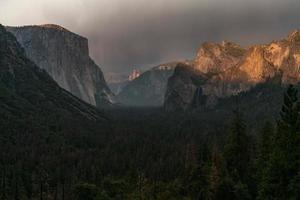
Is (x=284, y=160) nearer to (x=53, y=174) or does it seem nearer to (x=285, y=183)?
(x=285, y=183)

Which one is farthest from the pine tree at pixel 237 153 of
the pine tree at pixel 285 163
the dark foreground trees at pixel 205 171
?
the pine tree at pixel 285 163

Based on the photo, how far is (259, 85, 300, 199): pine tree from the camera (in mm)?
51562

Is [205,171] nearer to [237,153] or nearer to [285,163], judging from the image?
[237,153]

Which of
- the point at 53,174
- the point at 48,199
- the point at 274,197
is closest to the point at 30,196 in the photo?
the point at 48,199

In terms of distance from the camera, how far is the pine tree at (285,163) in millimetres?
51562

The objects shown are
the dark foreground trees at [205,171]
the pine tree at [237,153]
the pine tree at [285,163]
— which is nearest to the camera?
the pine tree at [285,163]

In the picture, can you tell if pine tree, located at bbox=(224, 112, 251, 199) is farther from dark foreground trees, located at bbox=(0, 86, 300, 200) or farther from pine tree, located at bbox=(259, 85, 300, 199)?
pine tree, located at bbox=(259, 85, 300, 199)

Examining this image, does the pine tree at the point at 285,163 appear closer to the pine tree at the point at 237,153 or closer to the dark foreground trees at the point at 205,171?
the dark foreground trees at the point at 205,171

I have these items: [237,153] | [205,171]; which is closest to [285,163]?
[205,171]

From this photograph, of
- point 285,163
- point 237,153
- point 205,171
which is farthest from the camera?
point 237,153

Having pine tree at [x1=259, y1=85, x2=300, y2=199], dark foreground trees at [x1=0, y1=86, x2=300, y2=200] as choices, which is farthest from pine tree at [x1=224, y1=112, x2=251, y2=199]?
pine tree at [x1=259, y1=85, x2=300, y2=199]

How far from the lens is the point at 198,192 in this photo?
84375 mm

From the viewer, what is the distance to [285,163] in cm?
5162

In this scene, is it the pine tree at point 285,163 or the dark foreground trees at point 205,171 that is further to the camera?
the dark foreground trees at point 205,171
